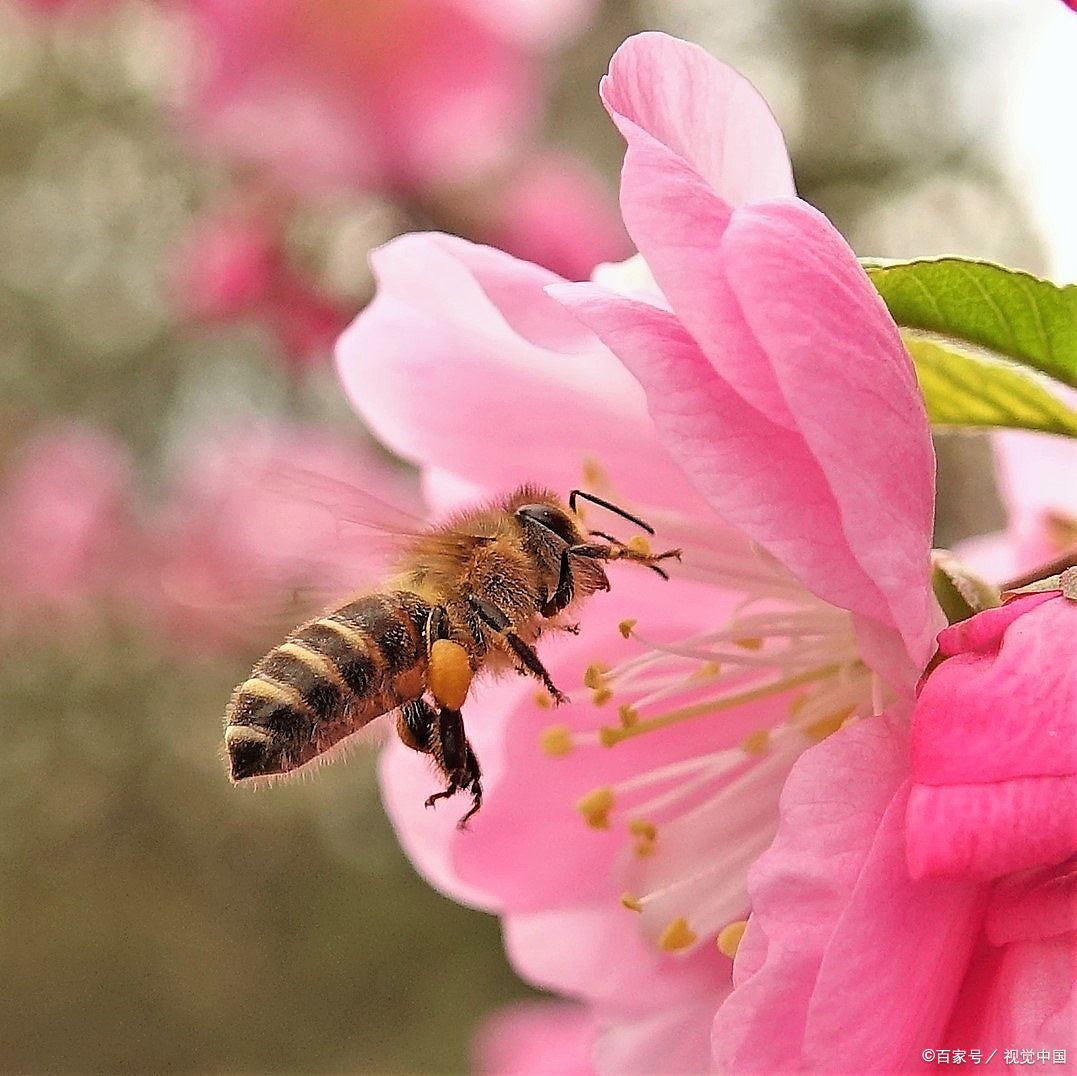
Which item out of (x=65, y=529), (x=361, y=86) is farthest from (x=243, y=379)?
(x=361, y=86)

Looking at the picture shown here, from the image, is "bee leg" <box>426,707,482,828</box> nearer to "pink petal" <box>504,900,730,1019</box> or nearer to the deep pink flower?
"pink petal" <box>504,900,730,1019</box>

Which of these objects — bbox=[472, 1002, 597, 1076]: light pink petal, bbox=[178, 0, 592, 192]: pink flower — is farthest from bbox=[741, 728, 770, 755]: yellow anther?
bbox=[178, 0, 592, 192]: pink flower

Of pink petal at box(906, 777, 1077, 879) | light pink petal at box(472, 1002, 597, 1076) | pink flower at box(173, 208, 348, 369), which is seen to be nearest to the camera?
pink petal at box(906, 777, 1077, 879)

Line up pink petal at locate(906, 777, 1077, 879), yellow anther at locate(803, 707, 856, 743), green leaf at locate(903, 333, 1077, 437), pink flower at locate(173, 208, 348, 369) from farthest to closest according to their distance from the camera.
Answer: pink flower at locate(173, 208, 348, 369) → yellow anther at locate(803, 707, 856, 743) → green leaf at locate(903, 333, 1077, 437) → pink petal at locate(906, 777, 1077, 879)

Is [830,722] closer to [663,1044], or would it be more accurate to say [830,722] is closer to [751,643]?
[751,643]

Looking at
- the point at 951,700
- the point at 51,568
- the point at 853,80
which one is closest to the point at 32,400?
the point at 51,568

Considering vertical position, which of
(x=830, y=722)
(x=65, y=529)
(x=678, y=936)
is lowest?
(x=65, y=529)

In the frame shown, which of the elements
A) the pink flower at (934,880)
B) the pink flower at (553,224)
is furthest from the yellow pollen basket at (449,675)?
the pink flower at (553,224)
